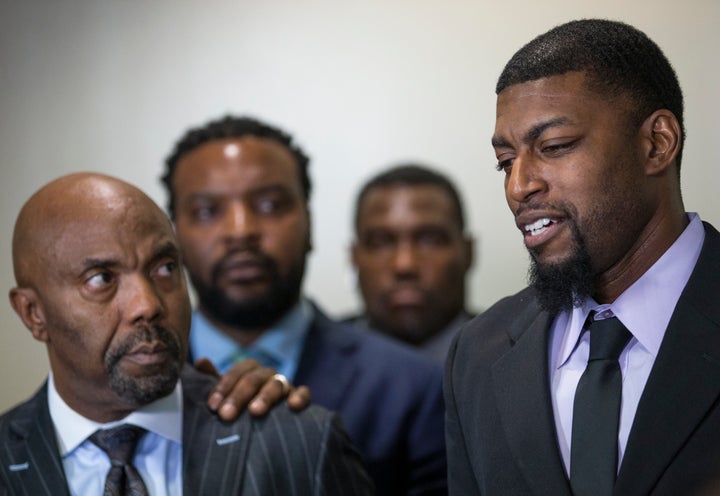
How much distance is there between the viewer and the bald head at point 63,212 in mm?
1901

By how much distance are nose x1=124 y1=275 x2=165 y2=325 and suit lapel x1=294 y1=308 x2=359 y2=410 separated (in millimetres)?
840

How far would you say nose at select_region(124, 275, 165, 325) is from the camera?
6.06ft

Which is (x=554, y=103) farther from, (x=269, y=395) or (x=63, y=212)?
(x=63, y=212)

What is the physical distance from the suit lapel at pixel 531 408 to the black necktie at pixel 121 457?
63 centimetres

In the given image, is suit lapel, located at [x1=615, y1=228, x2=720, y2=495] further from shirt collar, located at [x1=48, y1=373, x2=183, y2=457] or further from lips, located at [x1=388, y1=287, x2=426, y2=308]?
lips, located at [x1=388, y1=287, x2=426, y2=308]

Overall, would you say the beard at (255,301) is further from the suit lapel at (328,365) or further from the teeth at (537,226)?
the teeth at (537,226)

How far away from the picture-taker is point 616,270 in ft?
5.25

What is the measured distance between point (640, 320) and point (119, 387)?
87 centimetres

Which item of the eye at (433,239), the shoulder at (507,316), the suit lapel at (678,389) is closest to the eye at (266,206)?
the eye at (433,239)

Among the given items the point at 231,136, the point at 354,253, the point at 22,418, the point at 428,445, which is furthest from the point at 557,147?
the point at 354,253

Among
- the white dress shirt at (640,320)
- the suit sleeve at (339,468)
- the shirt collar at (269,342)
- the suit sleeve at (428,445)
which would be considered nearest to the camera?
the white dress shirt at (640,320)

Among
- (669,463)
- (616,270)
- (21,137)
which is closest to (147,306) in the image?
(616,270)

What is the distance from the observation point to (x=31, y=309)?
6.42 ft

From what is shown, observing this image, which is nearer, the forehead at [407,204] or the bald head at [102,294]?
the bald head at [102,294]
